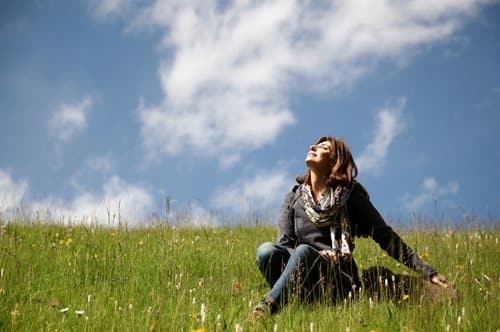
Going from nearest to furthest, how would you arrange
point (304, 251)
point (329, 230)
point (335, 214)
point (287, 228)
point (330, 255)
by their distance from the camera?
point (304, 251), point (330, 255), point (335, 214), point (329, 230), point (287, 228)

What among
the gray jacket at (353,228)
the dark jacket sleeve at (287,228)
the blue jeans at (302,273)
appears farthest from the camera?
the dark jacket sleeve at (287,228)

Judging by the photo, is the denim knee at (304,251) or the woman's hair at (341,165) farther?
the woman's hair at (341,165)

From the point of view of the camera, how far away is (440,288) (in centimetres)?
446

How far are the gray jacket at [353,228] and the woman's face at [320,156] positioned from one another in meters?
0.36

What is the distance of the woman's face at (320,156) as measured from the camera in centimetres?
477

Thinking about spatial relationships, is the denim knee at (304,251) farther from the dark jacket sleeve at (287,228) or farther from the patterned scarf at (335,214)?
the dark jacket sleeve at (287,228)

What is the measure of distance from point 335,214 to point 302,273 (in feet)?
2.08

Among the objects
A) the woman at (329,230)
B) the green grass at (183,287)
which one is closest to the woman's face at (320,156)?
the woman at (329,230)

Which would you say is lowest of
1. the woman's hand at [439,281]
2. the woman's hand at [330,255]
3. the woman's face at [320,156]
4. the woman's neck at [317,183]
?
the woman's hand at [439,281]

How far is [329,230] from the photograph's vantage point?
16.1 feet

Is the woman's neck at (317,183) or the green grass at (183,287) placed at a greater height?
the woman's neck at (317,183)

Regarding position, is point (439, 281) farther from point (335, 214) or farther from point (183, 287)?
point (183, 287)

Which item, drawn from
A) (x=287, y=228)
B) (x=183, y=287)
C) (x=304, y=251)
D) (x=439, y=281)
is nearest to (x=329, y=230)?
(x=287, y=228)

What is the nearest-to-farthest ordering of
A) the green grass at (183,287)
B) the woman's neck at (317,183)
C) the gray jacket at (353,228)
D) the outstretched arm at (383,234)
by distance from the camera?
the green grass at (183,287) → the outstretched arm at (383,234) → the gray jacket at (353,228) → the woman's neck at (317,183)
